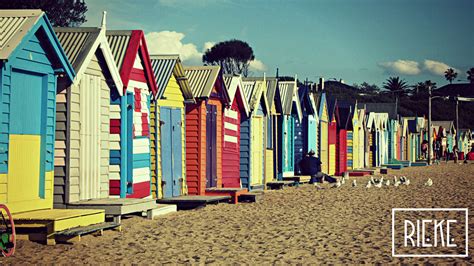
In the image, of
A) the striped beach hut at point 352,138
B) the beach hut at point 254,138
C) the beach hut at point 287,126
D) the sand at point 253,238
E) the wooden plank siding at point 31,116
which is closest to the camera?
the sand at point 253,238

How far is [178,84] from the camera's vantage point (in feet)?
61.9

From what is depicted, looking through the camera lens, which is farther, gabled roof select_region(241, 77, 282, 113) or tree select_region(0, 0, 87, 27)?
tree select_region(0, 0, 87, 27)

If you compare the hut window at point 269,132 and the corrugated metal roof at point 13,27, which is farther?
the hut window at point 269,132

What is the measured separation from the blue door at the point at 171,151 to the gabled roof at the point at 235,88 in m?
3.57

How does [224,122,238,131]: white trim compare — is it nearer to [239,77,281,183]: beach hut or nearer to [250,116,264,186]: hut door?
[250,116,264,186]: hut door

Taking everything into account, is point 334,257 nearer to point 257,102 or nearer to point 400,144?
point 257,102

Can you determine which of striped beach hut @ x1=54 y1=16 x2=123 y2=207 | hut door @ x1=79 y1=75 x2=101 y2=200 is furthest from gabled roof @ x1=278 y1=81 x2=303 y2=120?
hut door @ x1=79 y1=75 x2=101 y2=200

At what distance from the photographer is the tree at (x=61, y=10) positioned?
5163 centimetres

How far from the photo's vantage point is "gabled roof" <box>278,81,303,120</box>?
28250 mm

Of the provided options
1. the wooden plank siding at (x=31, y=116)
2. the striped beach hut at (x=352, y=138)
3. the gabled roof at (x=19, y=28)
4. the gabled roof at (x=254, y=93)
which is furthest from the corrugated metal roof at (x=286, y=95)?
the gabled roof at (x=19, y=28)

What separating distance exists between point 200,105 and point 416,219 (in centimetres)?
634

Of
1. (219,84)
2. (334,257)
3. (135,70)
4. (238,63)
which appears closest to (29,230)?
(334,257)

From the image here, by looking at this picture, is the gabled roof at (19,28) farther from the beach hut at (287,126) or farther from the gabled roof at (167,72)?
the beach hut at (287,126)

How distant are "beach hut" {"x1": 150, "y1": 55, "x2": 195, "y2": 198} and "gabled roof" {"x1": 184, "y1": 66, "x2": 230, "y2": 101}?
46 cm
